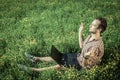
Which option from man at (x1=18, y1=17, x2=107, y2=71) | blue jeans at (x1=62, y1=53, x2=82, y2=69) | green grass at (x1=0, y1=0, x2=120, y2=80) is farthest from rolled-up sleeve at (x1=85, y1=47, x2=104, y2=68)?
blue jeans at (x1=62, y1=53, x2=82, y2=69)

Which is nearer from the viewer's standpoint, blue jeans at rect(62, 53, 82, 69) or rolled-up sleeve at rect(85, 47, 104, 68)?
rolled-up sleeve at rect(85, 47, 104, 68)

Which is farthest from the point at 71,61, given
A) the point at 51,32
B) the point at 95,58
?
the point at 51,32

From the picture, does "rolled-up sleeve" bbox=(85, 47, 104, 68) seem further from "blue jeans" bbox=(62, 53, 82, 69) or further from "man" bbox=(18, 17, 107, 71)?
"blue jeans" bbox=(62, 53, 82, 69)

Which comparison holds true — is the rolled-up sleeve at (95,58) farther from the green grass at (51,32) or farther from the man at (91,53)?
the green grass at (51,32)

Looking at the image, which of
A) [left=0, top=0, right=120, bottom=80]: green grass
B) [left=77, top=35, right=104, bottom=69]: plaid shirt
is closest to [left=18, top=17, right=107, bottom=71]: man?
[left=77, top=35, right=104, bottom=69]: plaid shirt

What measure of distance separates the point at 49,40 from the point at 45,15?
3.14 m

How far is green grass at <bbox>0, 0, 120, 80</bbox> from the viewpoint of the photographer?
7941mm

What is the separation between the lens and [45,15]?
12.9 meters

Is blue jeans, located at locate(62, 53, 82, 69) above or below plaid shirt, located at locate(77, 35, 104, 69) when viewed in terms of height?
below

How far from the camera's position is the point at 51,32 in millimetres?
11047

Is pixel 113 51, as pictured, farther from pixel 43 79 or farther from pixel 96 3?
pixel 96 3

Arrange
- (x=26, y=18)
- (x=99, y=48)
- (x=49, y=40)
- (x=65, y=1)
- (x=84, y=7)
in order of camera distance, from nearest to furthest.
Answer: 1. (x=99, y=48)
2. (x=49, y=40)
3. (x=26, y=18)
4. (x=84, y=7)
5. (x=65, y=1)

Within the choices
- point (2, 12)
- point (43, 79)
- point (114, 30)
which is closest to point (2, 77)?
point (43, 79)

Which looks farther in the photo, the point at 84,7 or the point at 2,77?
the point at 84,7
